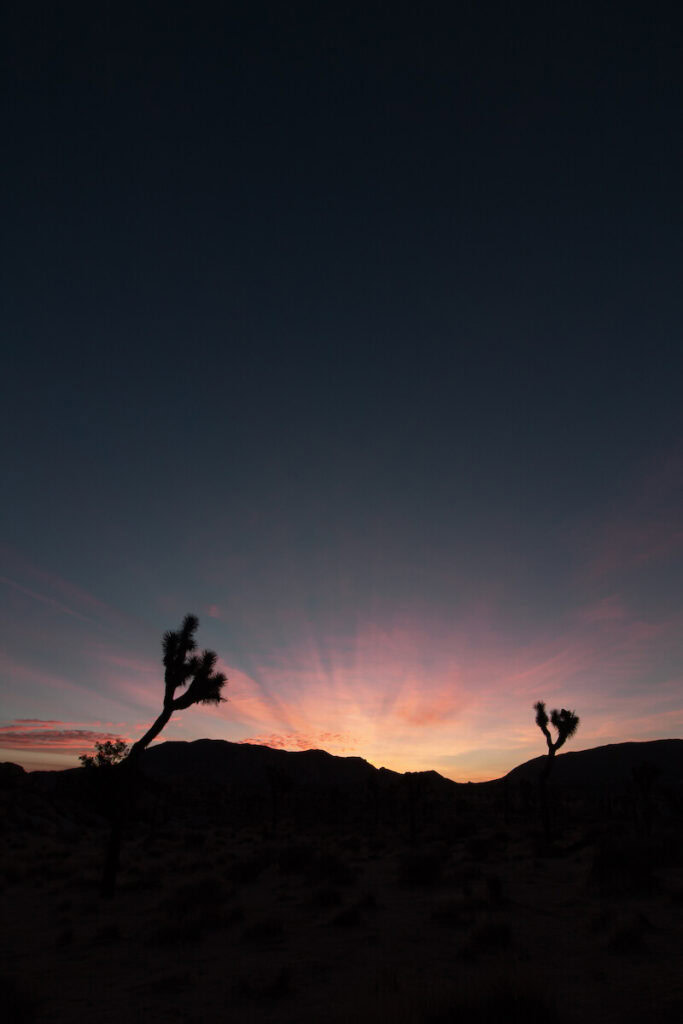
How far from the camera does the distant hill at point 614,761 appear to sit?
137 m

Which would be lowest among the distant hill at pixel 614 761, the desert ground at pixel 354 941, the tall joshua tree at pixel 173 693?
the desert ground at pixel 354 941

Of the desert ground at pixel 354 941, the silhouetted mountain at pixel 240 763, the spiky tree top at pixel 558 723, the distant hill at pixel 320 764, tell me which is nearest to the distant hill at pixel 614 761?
the distant hill at pixel 320 764

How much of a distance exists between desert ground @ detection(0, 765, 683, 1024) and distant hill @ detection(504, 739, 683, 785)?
132 meters

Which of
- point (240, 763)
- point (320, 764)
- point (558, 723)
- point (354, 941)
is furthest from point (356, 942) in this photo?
point (320, 764)

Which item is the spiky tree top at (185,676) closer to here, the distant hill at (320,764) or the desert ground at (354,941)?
the desert ground at (354,941)

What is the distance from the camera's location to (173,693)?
18.9 meters

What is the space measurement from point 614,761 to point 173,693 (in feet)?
517

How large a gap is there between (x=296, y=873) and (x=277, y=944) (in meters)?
Result: 11.5

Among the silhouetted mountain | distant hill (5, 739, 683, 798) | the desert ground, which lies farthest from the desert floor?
the silhouetted mountain

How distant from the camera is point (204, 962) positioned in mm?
10617

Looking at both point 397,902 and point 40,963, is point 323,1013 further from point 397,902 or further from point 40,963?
point 397,902

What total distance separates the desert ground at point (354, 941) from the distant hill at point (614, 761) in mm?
132077

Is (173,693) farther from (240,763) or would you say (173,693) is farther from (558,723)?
(240,763)

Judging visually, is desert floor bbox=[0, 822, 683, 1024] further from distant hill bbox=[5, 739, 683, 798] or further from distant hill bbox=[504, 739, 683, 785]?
distant hill bbox=[504, 739, 683, 785]
